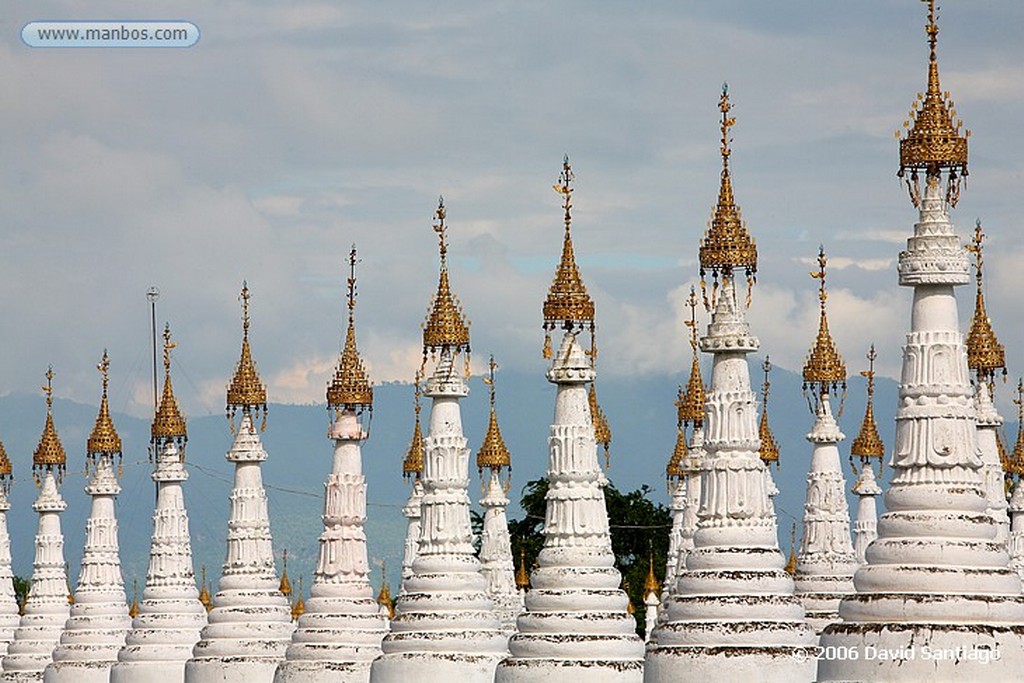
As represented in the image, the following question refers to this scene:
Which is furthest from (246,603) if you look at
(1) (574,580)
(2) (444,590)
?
(1) (574,580)

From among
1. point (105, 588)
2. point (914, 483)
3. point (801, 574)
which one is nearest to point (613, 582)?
point (801, 574)

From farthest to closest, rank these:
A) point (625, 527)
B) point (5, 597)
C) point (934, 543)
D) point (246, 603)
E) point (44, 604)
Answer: point (625, 527), point (5, 597), point (44, 604), point (246, 603), point (934, 543)

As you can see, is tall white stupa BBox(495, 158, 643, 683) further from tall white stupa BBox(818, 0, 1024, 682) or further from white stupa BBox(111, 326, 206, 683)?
white stupa BBox(111, 326, 206, 683)

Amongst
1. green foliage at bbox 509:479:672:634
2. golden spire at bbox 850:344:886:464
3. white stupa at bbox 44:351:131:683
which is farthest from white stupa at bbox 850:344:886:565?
green foliage at bbox 509:479:672:634

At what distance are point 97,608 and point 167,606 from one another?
6.92 meters

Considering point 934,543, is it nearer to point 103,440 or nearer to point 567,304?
point 567,304

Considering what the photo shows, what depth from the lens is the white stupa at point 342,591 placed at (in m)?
76.6

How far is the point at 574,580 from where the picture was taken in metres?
66.3

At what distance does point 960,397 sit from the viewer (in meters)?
54.2

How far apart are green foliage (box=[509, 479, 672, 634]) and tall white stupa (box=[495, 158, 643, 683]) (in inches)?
2437

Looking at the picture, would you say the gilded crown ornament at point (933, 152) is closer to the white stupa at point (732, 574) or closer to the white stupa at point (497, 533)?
the white stupa at point (732, 574)

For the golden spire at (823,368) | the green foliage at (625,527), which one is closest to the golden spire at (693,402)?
the golden spire at (823,368)

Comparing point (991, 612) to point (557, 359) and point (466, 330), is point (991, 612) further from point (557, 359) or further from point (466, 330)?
point (466, 330)

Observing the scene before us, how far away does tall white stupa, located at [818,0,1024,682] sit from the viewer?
51.9 metres
